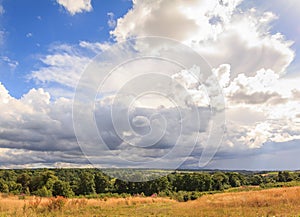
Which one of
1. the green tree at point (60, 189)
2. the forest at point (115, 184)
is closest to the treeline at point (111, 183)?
the forest at point (115, 184)

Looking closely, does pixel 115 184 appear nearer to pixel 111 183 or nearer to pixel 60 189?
pixel 111 183

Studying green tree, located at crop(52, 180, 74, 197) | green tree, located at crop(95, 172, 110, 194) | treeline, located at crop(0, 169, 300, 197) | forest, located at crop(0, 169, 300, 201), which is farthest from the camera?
green tree, located at crop(95, 172, 110, 194)

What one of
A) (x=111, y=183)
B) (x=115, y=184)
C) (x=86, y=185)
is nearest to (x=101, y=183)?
(x=115, y=184)

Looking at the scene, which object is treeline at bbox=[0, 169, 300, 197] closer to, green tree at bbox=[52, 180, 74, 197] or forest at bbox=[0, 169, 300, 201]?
forest at bbox=[0, 169, 300, 201]

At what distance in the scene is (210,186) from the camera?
83.2 m

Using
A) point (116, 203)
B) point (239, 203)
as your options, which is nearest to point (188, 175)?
point (116, 203)

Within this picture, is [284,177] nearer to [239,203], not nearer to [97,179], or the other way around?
[97,179]

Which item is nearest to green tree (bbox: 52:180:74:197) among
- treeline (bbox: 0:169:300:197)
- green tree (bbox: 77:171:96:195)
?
treeline (bbox: 0:169:300:197)

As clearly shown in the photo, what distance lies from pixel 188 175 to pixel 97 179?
80.0 ft

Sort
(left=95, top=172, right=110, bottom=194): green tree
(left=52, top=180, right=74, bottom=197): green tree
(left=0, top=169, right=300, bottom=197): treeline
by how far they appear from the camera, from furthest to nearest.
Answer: (left=95, top=172, right=110, bottom=194): green tree, (left=0, top=169, right=300, bottom=197): treeline, (left=52, top=180, right=74, bottom=197): green tree

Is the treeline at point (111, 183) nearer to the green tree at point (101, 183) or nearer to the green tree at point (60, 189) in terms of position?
the green tree at point (101, 183)

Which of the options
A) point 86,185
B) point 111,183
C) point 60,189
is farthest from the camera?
point 111,183

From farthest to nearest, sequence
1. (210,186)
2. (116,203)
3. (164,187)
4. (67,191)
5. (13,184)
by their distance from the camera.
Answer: (210,186), (164,187), (13,184), (67,191), (116,203)

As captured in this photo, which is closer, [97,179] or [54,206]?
[54,206]
